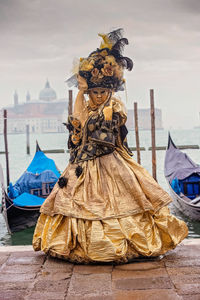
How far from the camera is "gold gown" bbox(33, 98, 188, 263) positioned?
2494mm

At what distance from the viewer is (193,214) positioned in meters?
6.95

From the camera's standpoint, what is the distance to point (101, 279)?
226 centimetres

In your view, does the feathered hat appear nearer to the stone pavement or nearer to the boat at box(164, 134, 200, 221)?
the stone pavement

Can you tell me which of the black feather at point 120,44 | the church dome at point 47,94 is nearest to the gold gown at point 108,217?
the black feather at point 120,44

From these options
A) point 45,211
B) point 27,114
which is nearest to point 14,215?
point 45,211

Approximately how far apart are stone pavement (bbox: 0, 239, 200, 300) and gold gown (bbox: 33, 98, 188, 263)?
91mm

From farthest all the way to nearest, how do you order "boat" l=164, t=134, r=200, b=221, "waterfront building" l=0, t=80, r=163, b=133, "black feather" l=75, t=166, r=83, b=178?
1. "waterfront building" l=0, t=80, r=163, b=133
2. "boat" l=164, t=134, r=200, b=221
3. "black feather" l=75, t=166, r=83, b=178

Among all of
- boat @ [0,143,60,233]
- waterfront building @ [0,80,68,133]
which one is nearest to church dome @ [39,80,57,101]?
waterfront building @ [0,80,68,133]

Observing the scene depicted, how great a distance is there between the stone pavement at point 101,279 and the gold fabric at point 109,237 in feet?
0.24

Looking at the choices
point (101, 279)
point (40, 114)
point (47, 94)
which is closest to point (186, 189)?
point (101, 279)

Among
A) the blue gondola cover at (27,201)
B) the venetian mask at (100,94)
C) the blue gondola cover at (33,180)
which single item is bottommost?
the blue gondola cover at (27,201)

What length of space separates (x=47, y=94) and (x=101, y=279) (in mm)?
126869

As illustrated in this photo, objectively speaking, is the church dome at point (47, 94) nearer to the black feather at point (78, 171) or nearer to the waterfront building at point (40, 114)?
the waterfront building at point (40, 114)

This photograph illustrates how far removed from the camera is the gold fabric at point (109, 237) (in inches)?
96.8
